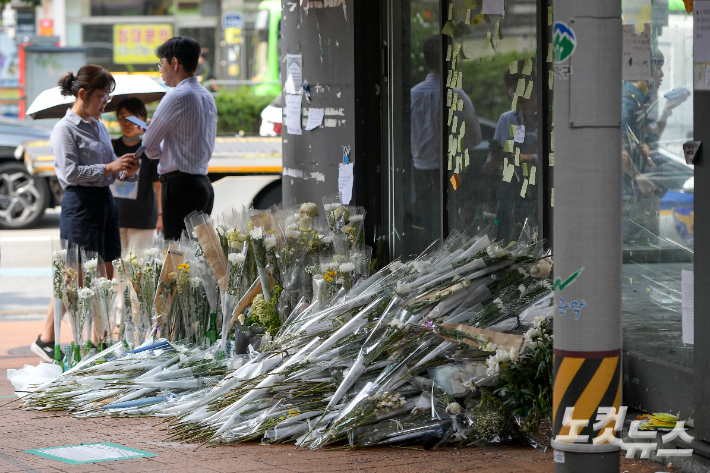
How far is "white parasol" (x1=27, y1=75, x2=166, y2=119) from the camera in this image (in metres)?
7.88

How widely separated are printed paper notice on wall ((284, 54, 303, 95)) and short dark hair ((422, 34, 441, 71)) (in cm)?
143

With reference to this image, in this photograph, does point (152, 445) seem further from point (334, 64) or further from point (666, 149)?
point (334, 64)

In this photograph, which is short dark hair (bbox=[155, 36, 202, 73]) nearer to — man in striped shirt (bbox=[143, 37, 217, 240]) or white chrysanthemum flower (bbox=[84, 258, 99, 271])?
man in striped shirt (bbox=[143, 37, 217, 240])

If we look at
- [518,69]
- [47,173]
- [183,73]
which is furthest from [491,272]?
[47,173]

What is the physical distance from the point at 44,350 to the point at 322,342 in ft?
9.57

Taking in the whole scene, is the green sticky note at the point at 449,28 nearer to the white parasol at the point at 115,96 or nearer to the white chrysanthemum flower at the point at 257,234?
the white chrysanthemum flower at the point at 257,234

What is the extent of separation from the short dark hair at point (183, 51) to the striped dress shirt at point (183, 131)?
0.39 feet

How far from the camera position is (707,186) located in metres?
3.90

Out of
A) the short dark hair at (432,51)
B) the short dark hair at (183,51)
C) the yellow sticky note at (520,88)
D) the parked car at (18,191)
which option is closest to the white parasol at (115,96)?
the short dark hair at (183,51)

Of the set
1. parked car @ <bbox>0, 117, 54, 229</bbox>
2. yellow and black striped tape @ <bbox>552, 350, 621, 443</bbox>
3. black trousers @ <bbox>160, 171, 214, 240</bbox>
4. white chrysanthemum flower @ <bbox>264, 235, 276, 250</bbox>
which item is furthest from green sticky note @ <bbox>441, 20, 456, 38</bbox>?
parked car @ <bbox>0, 117, 54, 229</bbox>

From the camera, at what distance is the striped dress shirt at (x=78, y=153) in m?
6.75

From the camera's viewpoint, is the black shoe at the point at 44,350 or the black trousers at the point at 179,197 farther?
the black trousers at the point at 179,197

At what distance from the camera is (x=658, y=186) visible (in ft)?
15.2

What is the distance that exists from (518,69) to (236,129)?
1334 cm
